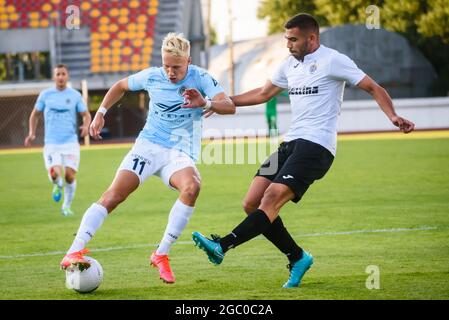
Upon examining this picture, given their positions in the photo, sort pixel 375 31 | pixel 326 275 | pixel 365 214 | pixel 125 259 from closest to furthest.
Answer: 1. pixel 326 275
2. pixel 125 259
3. pixel 365 214
4. pixel 375 31

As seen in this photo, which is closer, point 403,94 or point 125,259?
point 125,259

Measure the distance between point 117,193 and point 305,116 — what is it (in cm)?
180

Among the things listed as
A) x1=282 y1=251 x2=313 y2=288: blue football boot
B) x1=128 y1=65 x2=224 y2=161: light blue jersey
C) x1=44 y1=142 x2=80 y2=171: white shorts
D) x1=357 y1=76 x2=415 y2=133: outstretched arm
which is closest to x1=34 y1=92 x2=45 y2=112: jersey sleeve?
x1=44 y1=142 x2=80 y2=171: white shorts

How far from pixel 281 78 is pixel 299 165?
3.26 feet

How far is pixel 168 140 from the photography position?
8547 millimetres

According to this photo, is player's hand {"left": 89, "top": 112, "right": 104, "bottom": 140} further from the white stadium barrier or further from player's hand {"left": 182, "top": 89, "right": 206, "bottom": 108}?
the white stadium barrier

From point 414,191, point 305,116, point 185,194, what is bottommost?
point 414,191

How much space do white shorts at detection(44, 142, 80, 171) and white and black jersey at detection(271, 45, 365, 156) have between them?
843 centimetres

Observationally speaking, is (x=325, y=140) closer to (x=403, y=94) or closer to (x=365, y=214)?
(x=365, y=214)

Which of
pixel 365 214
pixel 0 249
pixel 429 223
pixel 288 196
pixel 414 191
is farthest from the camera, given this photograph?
pixel 414 191

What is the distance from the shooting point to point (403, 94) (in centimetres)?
5184

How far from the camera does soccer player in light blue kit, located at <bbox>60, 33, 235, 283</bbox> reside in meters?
8.15

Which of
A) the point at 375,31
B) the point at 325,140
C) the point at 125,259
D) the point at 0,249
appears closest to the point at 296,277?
the point at 325,140

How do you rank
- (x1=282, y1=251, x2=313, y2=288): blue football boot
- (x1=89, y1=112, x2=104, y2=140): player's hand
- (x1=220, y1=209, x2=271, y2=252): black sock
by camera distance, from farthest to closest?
(x1=89, y1=112, x2=104, y2=140): player's hand → (x1=282, y1=251, x2=313, y2=288): blue football boot → (x1=220, y1=209, x2=271, y2=252): black sock
